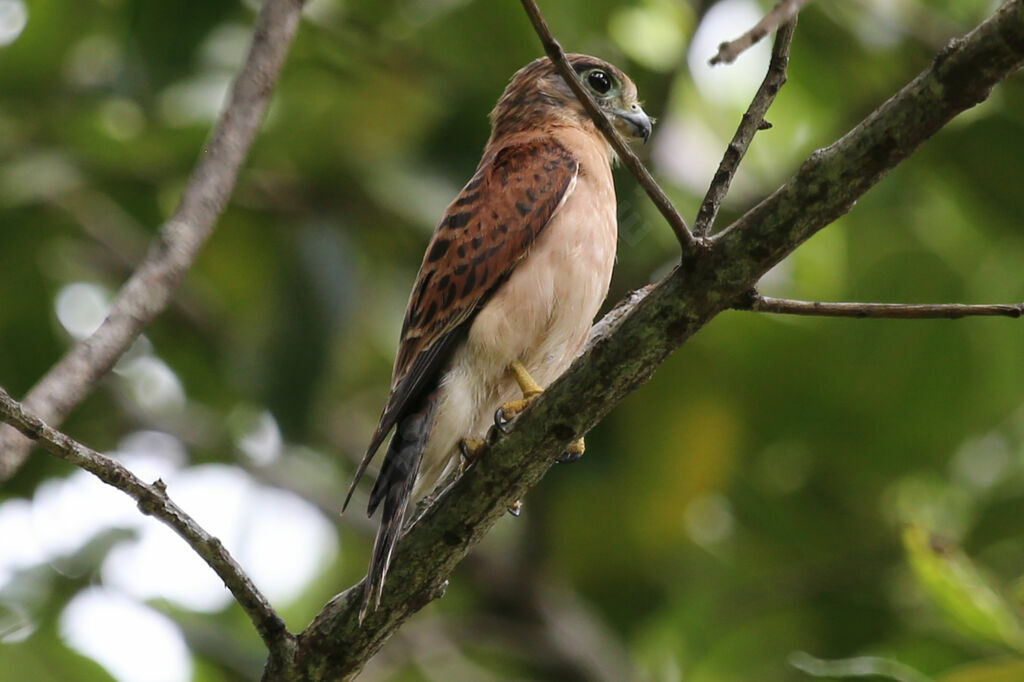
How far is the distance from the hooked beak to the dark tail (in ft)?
4.26

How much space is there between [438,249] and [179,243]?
89 cm

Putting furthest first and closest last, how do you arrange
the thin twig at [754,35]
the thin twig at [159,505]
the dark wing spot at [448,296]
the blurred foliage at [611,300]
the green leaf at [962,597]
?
1. the blurred foliage at [611,300]
2. the dark wing spot at [448,296]
3. the green leaf at [962,597]
4. the thin twig at [159,505]
5. the thin twig at [754,35]

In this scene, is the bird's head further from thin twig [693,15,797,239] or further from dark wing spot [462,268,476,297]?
thin twig [693,15,797,239]

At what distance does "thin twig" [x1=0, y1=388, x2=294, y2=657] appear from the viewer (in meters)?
2.21

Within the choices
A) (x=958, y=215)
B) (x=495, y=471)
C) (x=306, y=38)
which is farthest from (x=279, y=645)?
(x=958, y=215)

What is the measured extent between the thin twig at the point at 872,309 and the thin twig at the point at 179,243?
1398 millimetres

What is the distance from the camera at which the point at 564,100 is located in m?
4.61

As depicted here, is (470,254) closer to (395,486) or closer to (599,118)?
(395,486)

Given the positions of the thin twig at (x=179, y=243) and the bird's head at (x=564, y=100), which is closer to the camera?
the thin twig at (x=179, y=243)

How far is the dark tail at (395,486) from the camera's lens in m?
2.70

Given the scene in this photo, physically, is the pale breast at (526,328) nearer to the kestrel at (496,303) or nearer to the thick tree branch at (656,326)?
the kestrel at (496,303)

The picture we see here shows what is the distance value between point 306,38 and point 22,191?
3.81 feet

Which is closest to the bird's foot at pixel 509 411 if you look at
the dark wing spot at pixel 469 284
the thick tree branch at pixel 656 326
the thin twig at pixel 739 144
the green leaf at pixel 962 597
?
the thick tree branch at pixel 656 326

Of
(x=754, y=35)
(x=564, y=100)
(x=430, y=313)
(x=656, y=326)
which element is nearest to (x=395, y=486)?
(x=430, y=313)
